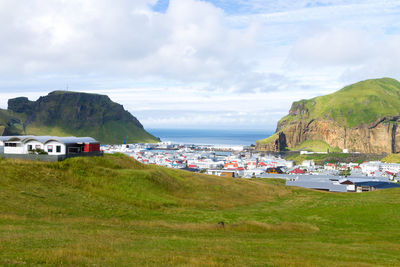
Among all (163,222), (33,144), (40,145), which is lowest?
(163,222)

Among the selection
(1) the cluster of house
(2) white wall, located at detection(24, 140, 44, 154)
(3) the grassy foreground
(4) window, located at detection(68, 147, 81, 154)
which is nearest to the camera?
(3) the grassy foreground

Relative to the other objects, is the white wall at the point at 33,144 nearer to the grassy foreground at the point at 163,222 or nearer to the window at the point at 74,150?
the window at the point at 74,150

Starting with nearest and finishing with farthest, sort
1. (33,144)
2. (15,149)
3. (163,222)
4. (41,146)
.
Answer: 1. (163,222)
2. (41,146)
3. (33,144)
4. (15,149)

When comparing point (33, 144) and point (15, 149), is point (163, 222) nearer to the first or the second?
point (33, 144)

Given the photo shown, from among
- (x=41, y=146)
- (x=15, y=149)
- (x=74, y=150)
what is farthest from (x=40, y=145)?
(x=74, y=150)

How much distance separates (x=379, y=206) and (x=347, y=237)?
15128 millimetres

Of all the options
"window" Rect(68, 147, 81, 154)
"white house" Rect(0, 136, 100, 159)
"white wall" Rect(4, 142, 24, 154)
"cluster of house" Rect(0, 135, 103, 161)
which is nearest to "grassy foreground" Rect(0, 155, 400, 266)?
"window" Rect(68, 147, 81, 154)

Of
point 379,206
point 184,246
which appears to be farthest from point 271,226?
point 379,206

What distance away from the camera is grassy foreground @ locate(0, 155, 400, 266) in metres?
16.4

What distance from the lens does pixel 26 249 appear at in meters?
15.4

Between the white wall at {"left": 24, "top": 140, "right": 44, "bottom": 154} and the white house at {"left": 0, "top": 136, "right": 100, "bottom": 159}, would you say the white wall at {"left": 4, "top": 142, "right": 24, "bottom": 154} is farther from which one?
the white wall at {"left": 24, "top": 140, "right": 44, "bottom": 154}

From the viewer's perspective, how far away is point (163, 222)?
96.3 feet

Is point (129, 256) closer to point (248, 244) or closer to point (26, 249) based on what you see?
point (26, 249)

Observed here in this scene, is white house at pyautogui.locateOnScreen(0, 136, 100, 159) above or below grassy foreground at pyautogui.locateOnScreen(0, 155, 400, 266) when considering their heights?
above
